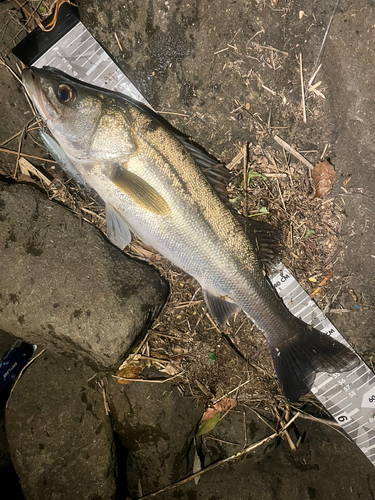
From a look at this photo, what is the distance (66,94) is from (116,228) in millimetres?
1188

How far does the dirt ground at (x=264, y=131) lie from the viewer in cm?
319

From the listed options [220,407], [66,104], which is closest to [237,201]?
[66,104]

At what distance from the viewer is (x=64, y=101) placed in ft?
8.21

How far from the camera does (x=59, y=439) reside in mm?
3014

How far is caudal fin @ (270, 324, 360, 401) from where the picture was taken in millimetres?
3049

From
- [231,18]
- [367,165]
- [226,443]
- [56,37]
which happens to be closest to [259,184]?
[367,165]

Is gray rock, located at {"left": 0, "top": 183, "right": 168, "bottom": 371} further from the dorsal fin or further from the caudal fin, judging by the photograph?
the caudal fin

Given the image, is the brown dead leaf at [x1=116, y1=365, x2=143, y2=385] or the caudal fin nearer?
the caudal fin

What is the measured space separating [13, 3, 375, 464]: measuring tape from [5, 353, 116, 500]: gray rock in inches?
92.6

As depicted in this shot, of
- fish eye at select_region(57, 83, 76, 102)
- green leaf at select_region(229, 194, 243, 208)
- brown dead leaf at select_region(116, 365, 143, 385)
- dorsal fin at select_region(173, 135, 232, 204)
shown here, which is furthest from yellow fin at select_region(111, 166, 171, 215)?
brown dead leaf at select_region(116, 365, 143, 385)

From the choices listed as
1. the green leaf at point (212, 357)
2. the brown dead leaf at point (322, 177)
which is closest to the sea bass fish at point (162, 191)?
the green leaf at point (212, 357)

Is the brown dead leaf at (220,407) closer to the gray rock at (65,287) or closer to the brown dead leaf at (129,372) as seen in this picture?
the brown dead leaf at (129,372)

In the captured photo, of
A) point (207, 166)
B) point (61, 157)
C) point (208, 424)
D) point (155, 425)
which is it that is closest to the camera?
point (207, 166)

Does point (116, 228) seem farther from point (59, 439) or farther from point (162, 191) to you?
point (59, 439)
